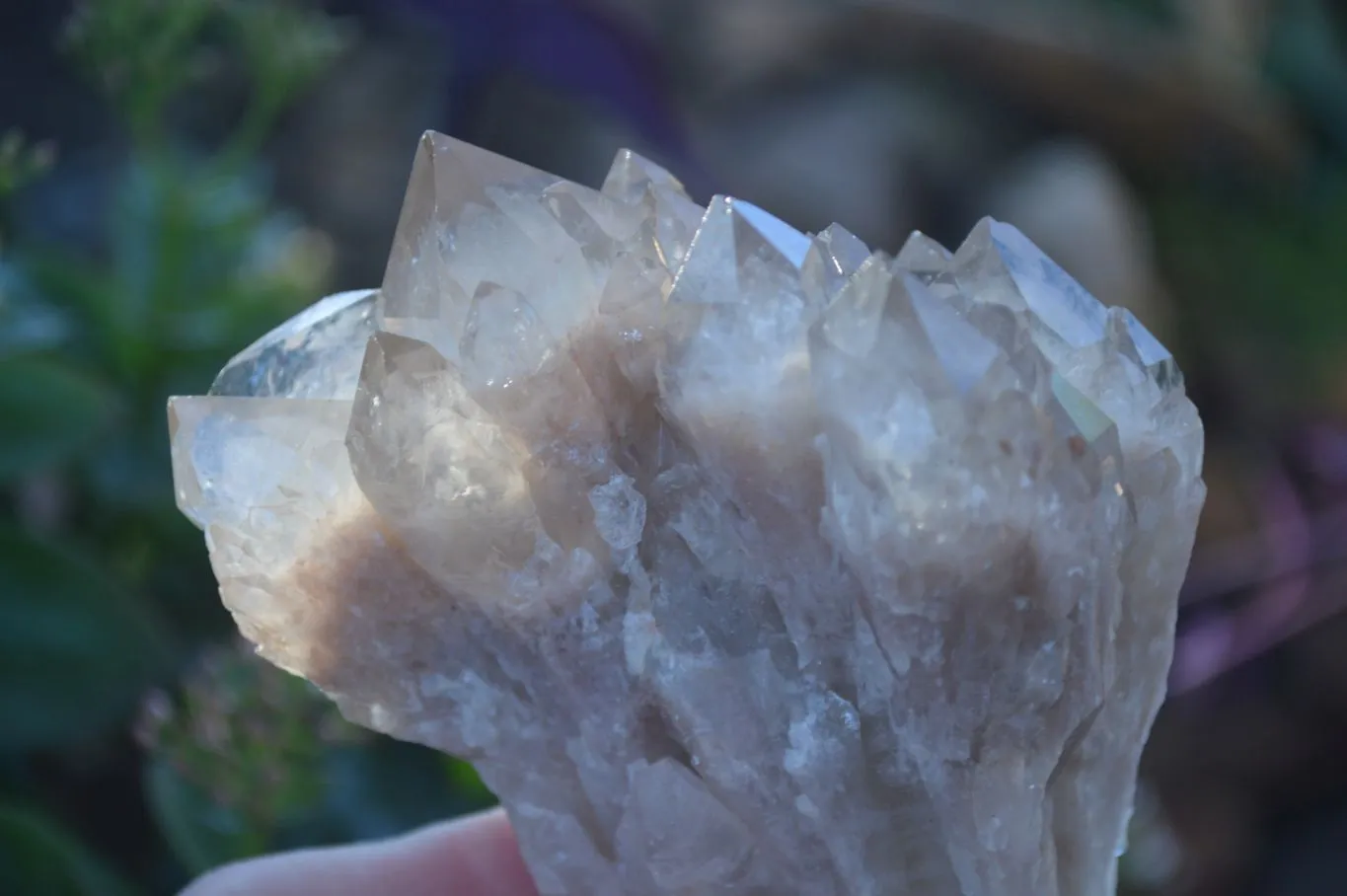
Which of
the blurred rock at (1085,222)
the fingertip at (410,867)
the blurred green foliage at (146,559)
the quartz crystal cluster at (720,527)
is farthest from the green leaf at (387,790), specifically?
the blurred rock at (1085,222)

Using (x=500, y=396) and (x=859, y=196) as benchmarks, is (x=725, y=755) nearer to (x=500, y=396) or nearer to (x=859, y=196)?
(x=500, y=396)

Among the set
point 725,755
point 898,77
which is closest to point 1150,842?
point 725,755

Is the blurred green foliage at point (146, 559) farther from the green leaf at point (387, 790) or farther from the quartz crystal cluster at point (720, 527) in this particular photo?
the quartz crystal cluster at point (720, 527)

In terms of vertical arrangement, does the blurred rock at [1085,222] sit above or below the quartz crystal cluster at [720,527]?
below

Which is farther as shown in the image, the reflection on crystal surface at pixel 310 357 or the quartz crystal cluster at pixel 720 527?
the reflection on crystal surface at pixel 310 357

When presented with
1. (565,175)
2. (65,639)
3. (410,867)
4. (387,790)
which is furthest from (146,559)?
(565,175)
